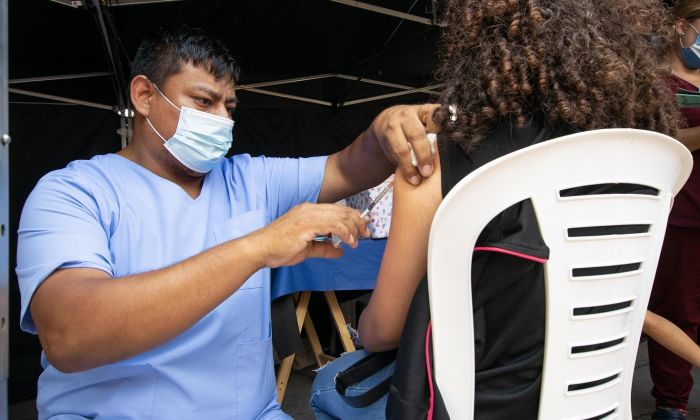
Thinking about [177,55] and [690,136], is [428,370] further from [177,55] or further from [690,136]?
[690,136]

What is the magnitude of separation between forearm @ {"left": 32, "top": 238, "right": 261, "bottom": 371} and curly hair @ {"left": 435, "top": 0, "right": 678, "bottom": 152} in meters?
0.49

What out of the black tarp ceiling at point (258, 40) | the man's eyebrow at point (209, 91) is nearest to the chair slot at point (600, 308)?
the man's eyebrow at point (209, 91)

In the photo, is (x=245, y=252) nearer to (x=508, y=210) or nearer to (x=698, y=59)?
(x=508, y=210)

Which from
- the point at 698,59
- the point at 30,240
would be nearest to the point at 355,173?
the point at 30,240

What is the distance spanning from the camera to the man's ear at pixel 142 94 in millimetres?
1424

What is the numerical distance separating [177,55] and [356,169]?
2.05 feet

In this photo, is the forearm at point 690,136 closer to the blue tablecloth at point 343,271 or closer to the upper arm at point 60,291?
the blue tablecloth at point 343,271

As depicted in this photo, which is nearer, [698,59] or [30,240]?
[30,240]

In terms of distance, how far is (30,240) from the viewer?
965 mm

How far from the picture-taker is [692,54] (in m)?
1.89

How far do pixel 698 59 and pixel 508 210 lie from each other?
1698 millimetres

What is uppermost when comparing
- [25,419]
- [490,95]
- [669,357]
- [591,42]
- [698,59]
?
[698,59]

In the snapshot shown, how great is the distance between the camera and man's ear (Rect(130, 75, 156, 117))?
1.42 meters

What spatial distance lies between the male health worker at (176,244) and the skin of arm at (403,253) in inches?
1.6
